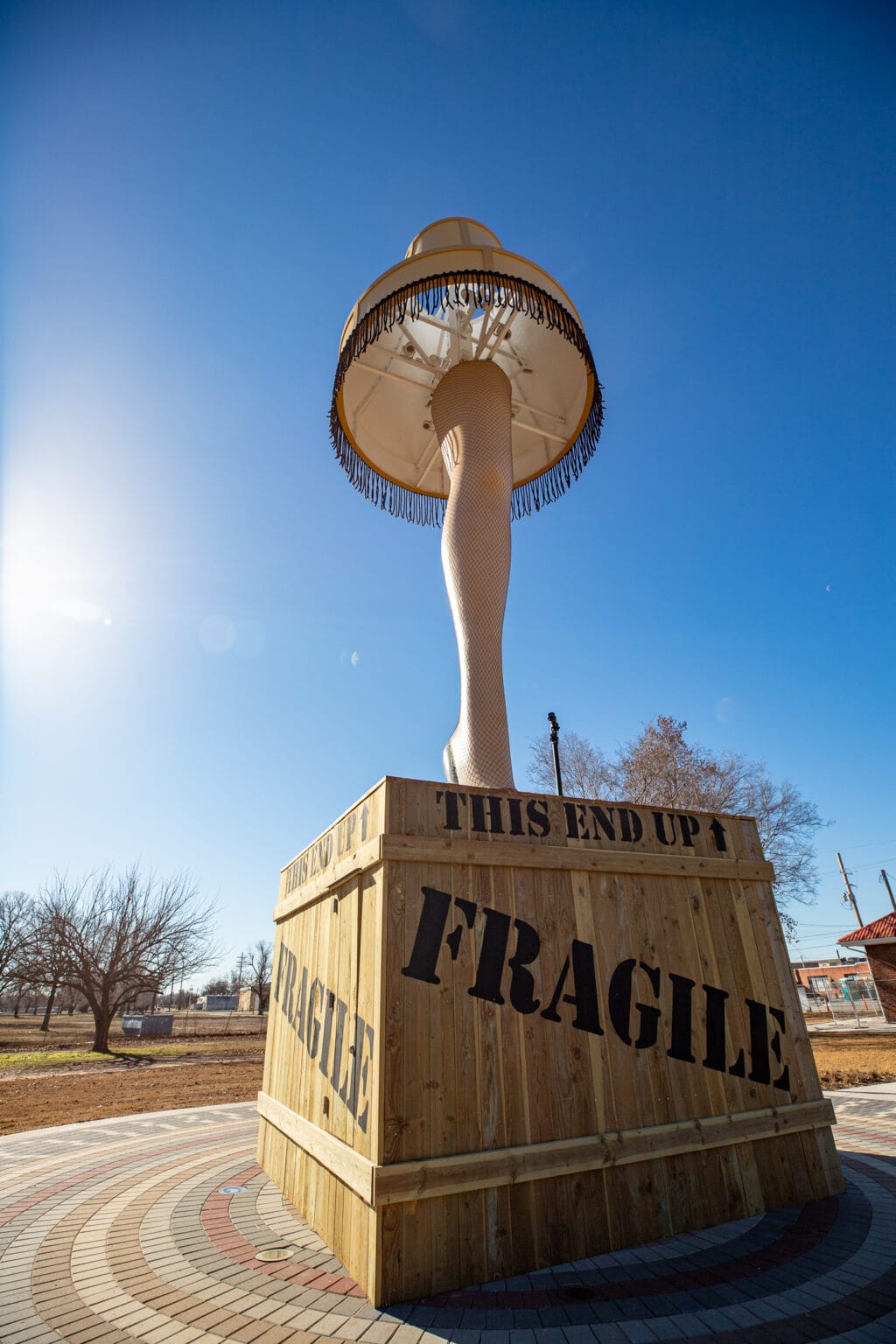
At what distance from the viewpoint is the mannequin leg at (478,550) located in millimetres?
5414

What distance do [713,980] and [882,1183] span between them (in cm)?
199

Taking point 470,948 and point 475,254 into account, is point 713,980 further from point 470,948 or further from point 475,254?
point 475,254

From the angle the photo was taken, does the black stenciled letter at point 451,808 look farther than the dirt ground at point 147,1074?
No

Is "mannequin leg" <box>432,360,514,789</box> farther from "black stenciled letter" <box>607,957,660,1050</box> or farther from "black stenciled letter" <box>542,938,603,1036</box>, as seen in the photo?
"black stenciled letter" <box>607,957,660,1050</box>

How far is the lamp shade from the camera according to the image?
6.24 meters

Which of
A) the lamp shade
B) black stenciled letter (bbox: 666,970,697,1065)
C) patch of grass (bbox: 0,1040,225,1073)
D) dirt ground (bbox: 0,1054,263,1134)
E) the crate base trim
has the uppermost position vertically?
the lamp shade

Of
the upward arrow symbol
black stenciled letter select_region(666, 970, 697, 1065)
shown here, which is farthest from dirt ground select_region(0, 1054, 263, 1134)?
the upward arrow symbol

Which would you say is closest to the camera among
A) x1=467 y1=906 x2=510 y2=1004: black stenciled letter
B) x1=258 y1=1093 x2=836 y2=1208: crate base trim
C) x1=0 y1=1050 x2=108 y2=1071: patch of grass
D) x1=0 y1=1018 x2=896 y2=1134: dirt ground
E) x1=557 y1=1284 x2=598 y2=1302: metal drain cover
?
x1=557 y1=1284 x2=598 y2=1302: metal drain cover

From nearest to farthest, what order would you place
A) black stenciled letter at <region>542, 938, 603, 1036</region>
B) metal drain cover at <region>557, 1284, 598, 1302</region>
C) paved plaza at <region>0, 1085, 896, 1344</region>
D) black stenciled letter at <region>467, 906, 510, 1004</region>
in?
paved plaza at <region>0, 1085, 896, 1344</region> → metal drain cover at <region>557, 1284, 598, 1302</region> → black stenciled letter at <region>467, 906, 510, 1004</region> → black stenciled letter at <region>542, 938, 603, 1036</region>

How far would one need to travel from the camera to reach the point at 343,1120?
11.7ft

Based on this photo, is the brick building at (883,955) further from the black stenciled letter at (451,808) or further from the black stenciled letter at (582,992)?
the black stenciled letter at (451,808)

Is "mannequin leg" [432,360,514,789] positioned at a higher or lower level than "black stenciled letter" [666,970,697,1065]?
higher

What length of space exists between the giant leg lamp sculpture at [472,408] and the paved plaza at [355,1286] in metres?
2.76

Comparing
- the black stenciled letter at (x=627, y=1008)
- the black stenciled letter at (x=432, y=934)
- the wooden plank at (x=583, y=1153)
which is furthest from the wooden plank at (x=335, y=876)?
the black stenciled letter at (x=627, y=1008)
